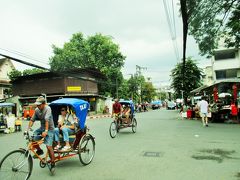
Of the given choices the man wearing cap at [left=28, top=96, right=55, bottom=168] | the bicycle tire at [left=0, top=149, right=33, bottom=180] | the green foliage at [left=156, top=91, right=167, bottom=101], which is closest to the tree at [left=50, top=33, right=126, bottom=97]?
the man wearing cap at [left=28, top=96, right=55, bottom=168]

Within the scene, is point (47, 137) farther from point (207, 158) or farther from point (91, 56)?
point (91, 56)

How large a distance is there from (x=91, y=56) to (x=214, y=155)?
140ft

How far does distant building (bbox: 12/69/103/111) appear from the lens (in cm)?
4094

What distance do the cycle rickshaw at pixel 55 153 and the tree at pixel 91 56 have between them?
135ft

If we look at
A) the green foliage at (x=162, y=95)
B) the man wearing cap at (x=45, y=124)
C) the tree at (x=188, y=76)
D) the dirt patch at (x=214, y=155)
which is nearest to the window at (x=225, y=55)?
the tree at (x=188, y=76)

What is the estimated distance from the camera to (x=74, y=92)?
4150cm

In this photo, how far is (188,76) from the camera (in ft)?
131

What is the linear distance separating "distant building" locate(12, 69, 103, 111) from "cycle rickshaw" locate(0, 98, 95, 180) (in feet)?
105

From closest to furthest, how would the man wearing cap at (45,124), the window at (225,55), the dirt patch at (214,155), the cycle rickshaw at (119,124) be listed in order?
the man wearing cap at (45,124)
the dirt patch at (214,155)
the cycle rickshaw at (119,124)
the window at (225,55)

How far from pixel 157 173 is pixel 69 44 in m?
46.9

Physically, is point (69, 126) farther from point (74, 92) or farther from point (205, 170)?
point (74, 92)

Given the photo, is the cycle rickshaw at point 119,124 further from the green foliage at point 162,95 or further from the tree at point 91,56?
the green foliage at point 162,95

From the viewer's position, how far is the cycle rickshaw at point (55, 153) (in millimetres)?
5375

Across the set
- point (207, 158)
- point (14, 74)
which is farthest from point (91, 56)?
point (207, 158)
